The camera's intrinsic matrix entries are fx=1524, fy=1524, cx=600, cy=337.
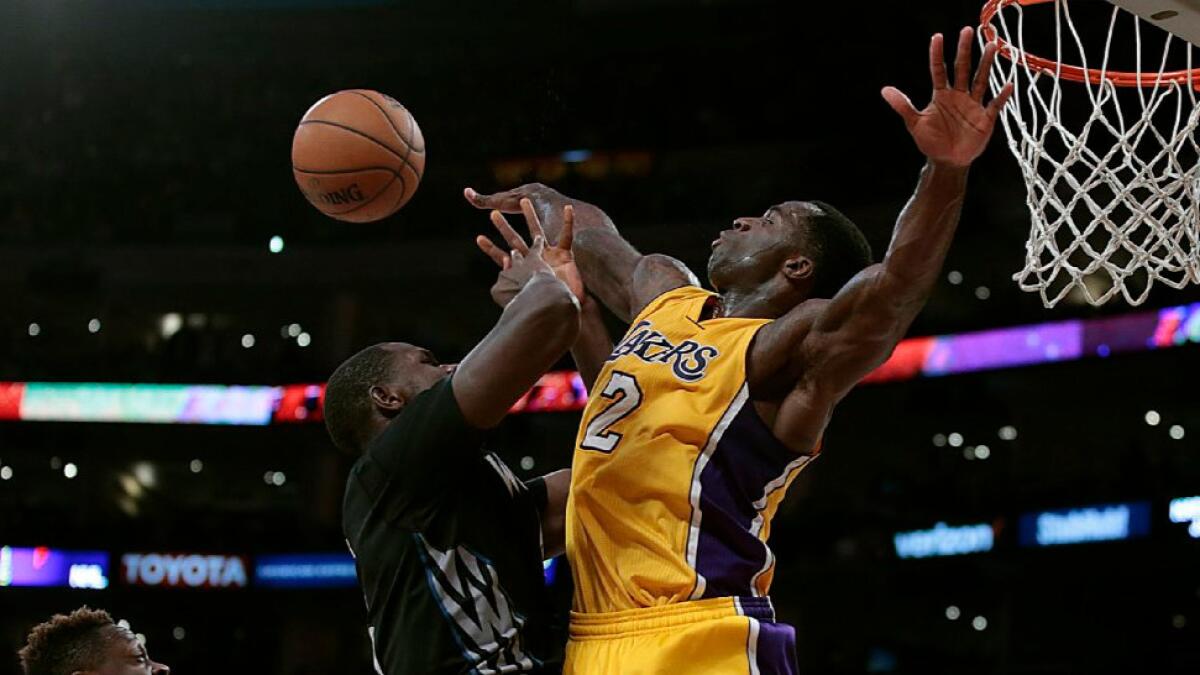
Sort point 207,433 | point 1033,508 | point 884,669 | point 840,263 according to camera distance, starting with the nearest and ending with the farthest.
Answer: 1. point 840,263
2. point 1033,508
3. point 884,669
4. point 207,433

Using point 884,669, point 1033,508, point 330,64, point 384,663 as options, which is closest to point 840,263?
point 384,663

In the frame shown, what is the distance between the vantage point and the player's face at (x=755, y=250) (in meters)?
3.66

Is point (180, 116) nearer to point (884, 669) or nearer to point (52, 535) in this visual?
point (52, 535)

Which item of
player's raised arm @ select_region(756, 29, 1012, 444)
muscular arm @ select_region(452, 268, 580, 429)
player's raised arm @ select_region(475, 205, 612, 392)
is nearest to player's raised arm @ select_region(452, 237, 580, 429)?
muscular arm @ select_region(452, 268, 580, 429)

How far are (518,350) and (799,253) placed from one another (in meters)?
0.87

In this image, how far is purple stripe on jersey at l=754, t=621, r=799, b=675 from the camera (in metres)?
3.19

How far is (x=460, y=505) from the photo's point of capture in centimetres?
333

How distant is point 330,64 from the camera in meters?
19.8

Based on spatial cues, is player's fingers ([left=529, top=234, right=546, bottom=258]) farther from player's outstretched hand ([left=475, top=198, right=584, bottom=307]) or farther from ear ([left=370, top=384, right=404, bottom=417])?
ear ([left=370, top=384, right=404, bottom=417])

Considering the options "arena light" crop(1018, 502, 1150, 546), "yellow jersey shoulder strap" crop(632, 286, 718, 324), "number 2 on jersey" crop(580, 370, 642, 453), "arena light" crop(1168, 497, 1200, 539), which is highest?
"yellow jersey shoulder strap" crop(632, 286, 718, 324)

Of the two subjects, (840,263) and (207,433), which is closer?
(840,263)

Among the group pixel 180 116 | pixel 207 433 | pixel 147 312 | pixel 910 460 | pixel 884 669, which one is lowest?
pixel 884 669

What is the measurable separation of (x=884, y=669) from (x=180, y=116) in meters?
11.0

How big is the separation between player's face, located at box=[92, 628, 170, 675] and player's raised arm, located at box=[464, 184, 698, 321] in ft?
5.04
